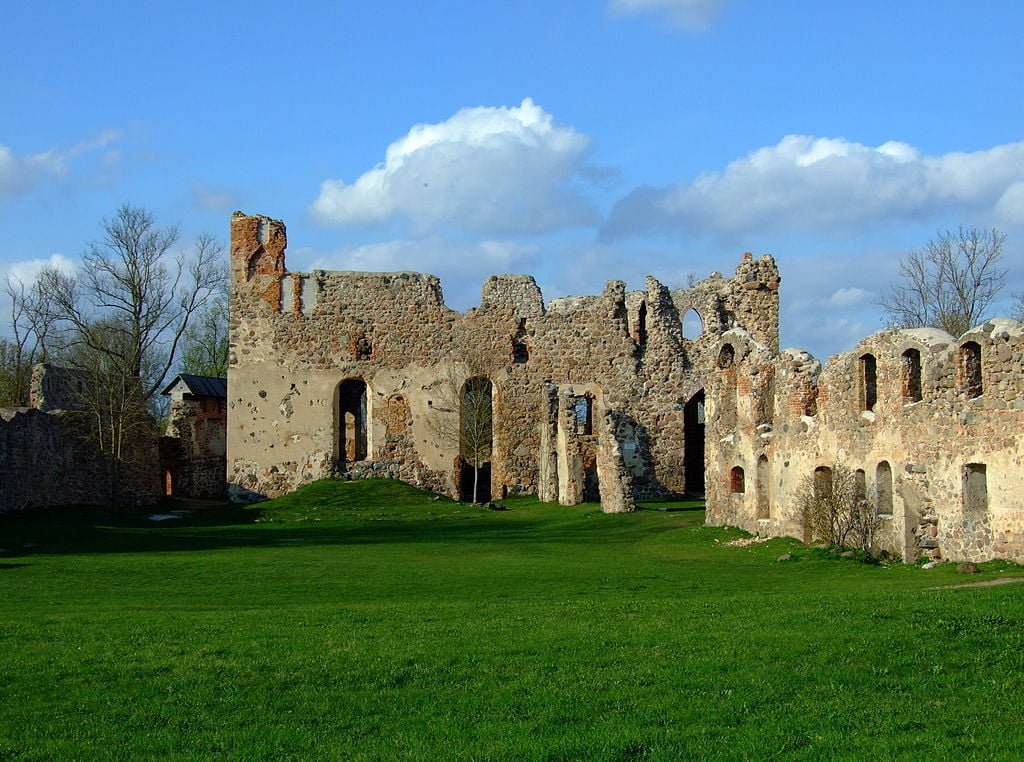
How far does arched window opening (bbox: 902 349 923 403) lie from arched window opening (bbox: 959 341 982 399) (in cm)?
140

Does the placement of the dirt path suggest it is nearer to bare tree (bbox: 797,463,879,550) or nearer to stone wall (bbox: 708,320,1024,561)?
stone wall (bbox: 708,320,1024,561)

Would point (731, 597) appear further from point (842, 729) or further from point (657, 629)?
point (842, 729)

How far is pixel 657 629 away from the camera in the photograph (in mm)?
12516

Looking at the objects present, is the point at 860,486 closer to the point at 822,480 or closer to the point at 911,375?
the point at 822,480

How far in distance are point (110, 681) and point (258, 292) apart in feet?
94.2

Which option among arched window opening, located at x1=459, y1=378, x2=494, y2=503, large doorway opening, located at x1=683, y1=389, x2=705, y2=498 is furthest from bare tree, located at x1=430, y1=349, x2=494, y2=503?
large doorway opening, located at x1=683, y1=389, x2=705, y2=498

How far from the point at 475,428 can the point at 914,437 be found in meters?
19.4

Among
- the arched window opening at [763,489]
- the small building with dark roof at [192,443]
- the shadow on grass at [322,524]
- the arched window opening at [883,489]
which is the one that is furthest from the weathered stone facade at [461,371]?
the arched window opening at [883,489]

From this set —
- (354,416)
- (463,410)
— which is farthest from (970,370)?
(354,416)

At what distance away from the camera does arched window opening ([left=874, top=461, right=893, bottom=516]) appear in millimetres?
21188

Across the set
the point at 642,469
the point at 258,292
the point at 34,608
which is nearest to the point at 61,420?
the point at 258,292

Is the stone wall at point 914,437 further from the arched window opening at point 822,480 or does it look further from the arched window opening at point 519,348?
the arched window opening at point 519,348

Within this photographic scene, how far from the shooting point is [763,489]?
85.5ft

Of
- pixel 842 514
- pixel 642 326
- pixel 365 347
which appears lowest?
pixel 842 514
